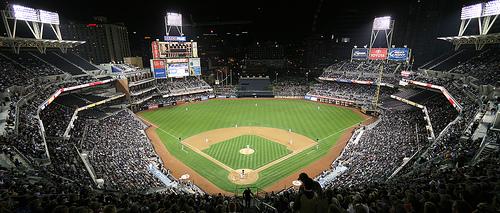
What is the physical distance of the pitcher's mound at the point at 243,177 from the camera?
67.6 ft

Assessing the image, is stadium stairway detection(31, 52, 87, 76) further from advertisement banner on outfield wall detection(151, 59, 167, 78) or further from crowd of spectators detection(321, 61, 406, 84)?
crowd of spectators detection(321, 61, 406, 84)

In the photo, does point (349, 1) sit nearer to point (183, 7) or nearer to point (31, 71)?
point (183, 7)

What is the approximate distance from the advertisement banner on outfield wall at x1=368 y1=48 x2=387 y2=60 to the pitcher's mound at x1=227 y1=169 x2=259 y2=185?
36327 millimetres

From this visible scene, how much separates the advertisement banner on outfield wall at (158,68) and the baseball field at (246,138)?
821cm

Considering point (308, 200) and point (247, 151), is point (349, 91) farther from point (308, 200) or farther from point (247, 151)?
point (308, 200)

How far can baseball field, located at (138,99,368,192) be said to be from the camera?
73.3 ft

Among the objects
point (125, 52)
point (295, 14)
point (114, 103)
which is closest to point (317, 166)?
point (114, 103)

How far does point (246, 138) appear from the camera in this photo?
30.4 m

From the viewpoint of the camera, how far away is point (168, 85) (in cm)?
5322

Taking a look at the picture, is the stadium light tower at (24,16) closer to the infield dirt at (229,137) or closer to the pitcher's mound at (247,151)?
the infield dirt at (229,137)

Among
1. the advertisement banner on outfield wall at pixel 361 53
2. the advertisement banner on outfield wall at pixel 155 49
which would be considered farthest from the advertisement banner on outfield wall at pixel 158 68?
the advertisement banner on outfield wall at pixel 361 53

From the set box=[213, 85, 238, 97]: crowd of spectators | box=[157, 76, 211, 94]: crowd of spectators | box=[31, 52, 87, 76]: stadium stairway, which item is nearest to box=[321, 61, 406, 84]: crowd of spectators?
box=[213, 85, 238, 97]: crowd of spectators

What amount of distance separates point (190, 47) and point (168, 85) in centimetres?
965

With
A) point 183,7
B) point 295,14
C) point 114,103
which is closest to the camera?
point 114,103
